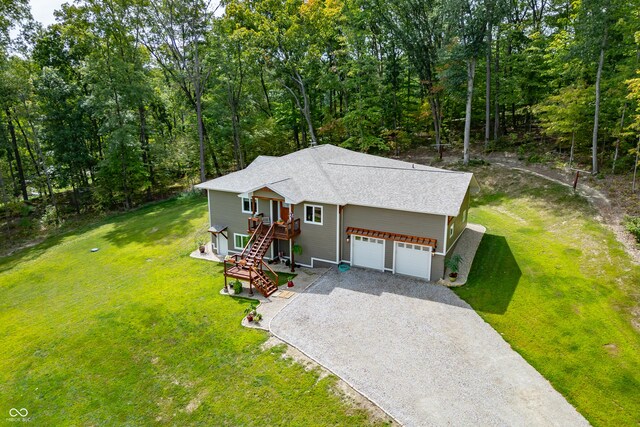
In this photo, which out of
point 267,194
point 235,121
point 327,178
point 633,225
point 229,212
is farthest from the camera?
point 235,121

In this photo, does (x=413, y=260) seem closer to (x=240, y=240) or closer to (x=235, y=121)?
(x=240, y=240)

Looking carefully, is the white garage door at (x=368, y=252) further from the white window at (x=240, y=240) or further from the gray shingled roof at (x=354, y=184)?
the white window at (x=240, y=240)

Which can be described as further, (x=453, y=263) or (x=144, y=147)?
(x=144, y=147)

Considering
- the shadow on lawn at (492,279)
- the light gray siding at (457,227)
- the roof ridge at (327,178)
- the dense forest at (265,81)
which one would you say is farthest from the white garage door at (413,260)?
the dense forest at (265,81)

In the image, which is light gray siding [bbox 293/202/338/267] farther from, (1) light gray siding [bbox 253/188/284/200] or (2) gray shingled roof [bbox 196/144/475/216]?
(1) light gray siding [bbox 253/188/284/200]

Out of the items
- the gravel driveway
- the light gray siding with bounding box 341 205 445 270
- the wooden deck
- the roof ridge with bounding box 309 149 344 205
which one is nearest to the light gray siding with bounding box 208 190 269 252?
the wooden deck

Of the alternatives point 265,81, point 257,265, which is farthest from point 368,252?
point 265,81
